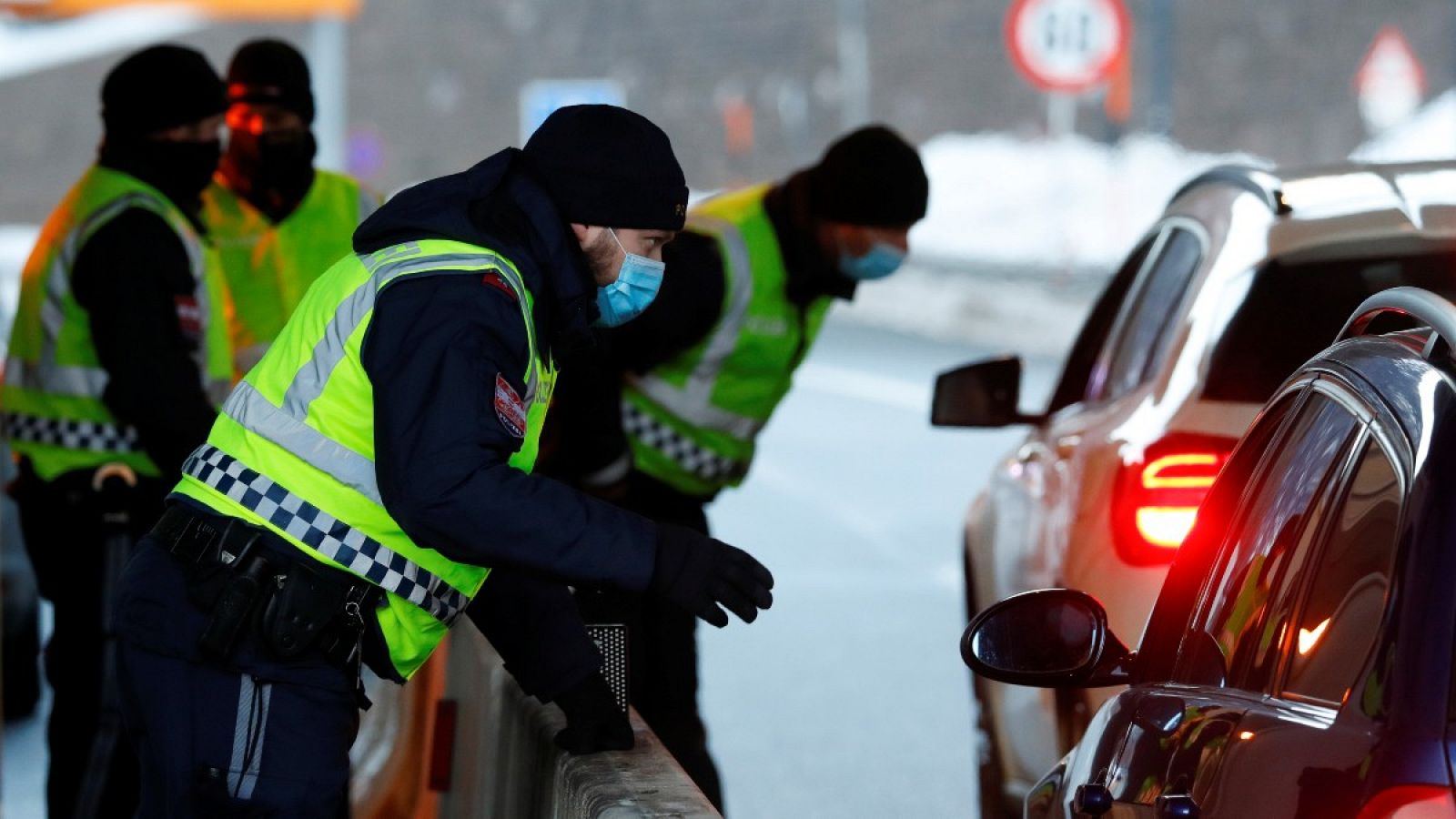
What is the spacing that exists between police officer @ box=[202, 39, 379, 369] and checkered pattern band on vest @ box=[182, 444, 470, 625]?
3181mm

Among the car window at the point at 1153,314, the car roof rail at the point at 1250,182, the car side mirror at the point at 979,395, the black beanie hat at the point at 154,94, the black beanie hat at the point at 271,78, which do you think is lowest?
the car side mirror at the point at 979,395

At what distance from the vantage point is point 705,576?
3.63m

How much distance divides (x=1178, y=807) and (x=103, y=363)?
3.52 m

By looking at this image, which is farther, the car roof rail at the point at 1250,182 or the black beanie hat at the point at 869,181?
the black beanie hat at the point at 869,181

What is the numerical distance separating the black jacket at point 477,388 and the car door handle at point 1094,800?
701 millimetres

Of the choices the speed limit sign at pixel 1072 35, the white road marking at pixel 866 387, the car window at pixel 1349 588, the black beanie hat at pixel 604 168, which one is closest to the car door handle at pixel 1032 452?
the black beanie hat at pixel 604 168

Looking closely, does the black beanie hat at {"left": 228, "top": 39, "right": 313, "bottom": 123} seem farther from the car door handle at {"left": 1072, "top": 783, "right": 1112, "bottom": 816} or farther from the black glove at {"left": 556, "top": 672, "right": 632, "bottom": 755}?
the car door handle at {"left": 1072, "top": 783, "right": 1112, "bottom": 816}

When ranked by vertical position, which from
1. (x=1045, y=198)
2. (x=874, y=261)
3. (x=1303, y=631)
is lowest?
(x=1303, y=631)

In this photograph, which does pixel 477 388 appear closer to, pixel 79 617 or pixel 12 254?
pixel 79 617

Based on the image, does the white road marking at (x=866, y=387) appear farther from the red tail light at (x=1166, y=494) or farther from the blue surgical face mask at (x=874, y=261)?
the red tail light at (x=1166, y=494)

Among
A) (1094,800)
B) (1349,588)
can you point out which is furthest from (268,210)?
(1349,588)

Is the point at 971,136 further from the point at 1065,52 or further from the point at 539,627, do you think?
the point at 539,627

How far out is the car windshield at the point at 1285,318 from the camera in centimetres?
487

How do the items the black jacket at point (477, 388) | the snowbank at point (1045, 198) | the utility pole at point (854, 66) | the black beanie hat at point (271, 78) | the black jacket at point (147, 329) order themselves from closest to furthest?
the black jacket at point (477, 388) → the black jacket at point (147, 329) → the black beanie hat at point (271, 78) → the snowbank at point (1045, 198) → the utility pole at point (854, 66)
